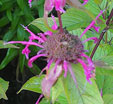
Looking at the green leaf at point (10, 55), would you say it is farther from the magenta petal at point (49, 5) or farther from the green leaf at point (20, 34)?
the magenta petal at point (49, 5)

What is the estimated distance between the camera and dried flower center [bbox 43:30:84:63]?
0.50m

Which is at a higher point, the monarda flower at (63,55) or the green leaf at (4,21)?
the green leaf at (4,21)

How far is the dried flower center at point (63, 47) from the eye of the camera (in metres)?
0.50

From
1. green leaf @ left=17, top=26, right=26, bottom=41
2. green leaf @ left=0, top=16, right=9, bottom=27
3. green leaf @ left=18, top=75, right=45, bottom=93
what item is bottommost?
green leaf @ left=18, top=75, right=45, bottom=93

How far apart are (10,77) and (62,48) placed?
4.81ft

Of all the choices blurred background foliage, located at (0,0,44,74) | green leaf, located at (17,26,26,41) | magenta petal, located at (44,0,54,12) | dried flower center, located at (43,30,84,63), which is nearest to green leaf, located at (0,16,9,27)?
blurred background foliage, located at (0,0,44,74)

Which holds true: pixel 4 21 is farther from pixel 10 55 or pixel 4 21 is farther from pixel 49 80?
pixel 49 80

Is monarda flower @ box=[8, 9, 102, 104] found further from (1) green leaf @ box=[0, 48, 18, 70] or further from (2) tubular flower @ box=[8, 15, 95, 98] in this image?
(1) green leaf @ box=[0, 48, 18, 70]

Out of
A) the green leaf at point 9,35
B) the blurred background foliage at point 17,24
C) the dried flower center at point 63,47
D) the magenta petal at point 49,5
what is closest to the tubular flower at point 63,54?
the dried flower center at point 63,47

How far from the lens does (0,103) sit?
1752 mm

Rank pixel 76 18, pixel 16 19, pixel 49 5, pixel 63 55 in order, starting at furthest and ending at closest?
1. pixel 16 19
2. pixel 76 18
3. pixel 63 55
4. pixel 49 5

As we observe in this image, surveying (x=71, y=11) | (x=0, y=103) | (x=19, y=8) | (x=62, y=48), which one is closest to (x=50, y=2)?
(x=62, y=48)

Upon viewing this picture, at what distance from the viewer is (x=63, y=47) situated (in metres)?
0.50

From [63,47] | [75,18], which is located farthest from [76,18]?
[63,47]
